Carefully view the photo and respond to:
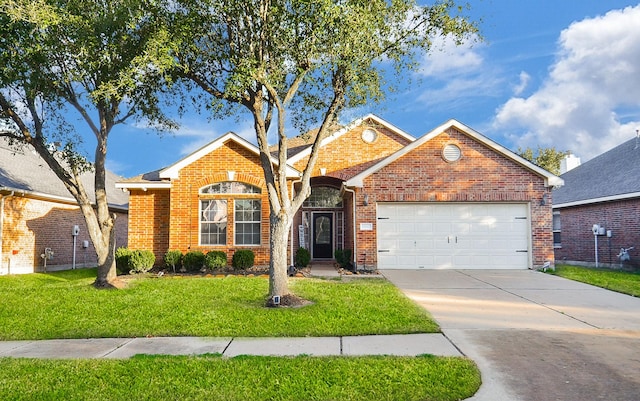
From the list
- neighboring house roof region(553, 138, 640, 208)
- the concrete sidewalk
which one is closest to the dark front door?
neighboring house roof region(553, 138, 640, 208)

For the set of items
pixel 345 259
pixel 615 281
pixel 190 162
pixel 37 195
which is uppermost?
pixel 190 162

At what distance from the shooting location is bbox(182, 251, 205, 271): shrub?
13.6 meters

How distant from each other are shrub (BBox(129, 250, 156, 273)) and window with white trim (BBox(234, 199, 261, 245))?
2.80 meters

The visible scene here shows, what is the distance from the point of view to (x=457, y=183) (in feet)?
45.9

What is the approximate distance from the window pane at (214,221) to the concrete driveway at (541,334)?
20.9 feet

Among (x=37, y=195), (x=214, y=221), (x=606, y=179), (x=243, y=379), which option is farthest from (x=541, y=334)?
(x=37, y=195)

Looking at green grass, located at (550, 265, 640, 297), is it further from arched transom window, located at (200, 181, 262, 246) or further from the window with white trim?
arched transom window, located at (200, 181, 262, 246)

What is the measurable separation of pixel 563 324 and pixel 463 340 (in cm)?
207

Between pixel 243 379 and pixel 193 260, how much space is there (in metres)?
9.81

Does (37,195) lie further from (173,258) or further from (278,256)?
(278,256)

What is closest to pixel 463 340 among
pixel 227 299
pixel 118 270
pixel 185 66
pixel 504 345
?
pixel 504 345

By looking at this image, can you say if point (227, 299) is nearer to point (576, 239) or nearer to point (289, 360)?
point (289, 360)

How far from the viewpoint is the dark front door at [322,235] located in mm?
19562

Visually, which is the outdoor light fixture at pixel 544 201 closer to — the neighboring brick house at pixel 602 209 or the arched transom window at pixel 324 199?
the neighboring brick house at pixel 602 209
